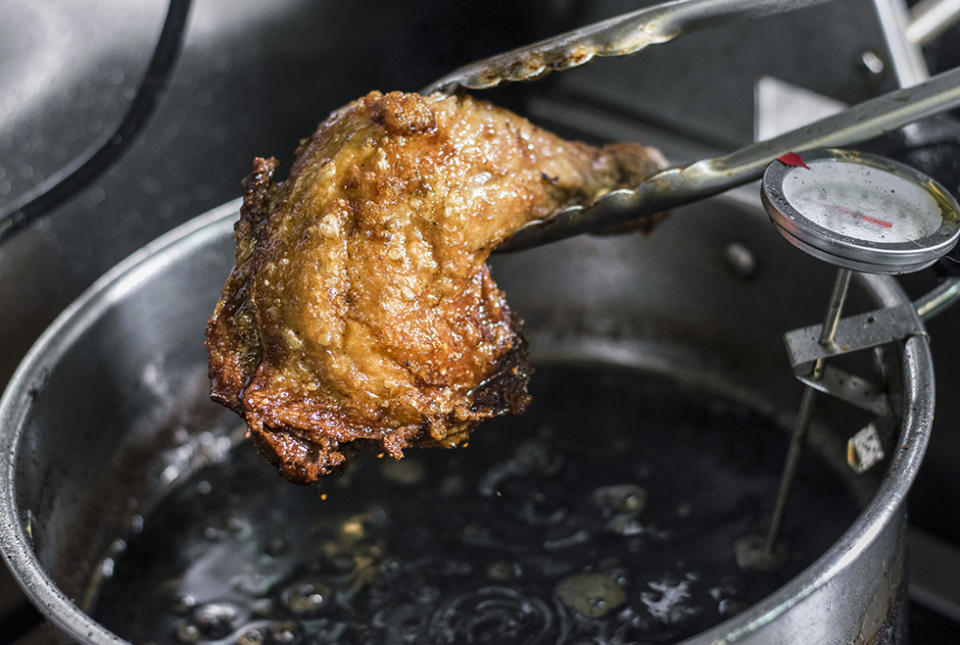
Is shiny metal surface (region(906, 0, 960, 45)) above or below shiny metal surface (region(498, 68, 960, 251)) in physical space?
below

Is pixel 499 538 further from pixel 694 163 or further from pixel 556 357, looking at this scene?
pixel 694 163

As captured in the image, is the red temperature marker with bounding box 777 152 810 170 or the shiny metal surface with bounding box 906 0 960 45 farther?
the shiny metal surface with bounding box 906 0 960 45

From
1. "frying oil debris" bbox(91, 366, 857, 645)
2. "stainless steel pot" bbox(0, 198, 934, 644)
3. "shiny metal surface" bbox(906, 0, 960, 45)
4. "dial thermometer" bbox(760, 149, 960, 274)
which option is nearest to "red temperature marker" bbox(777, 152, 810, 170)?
"dial thermometer" bbox(760, 149, 960, 274)

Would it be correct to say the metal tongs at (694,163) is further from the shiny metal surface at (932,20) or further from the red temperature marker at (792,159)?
the shiny metal surface at (932,20)

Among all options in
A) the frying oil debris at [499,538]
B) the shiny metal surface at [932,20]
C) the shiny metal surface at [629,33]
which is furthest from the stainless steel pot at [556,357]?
the shiny metal surface at [932,20]

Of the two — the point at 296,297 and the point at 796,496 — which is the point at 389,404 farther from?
the point at 796,496

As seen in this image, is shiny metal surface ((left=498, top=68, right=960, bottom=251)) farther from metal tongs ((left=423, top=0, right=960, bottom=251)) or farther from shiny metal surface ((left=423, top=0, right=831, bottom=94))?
shiny metal surface ((left=423, top=0, right=831, bottom=94))

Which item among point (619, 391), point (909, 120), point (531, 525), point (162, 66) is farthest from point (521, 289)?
point (909, 120)
